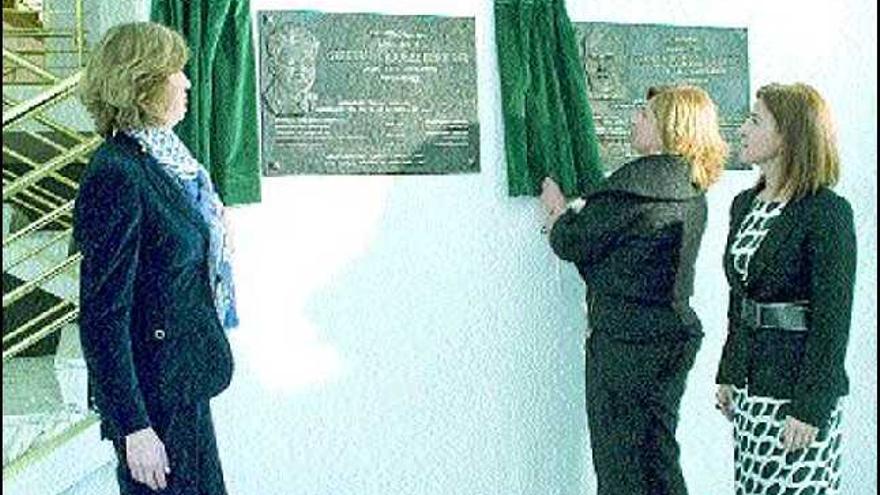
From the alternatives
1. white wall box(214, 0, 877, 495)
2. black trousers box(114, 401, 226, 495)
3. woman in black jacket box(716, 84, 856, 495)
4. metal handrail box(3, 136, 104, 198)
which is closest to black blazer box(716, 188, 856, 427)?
woman in black jacket box(716, 84, 856, 495)

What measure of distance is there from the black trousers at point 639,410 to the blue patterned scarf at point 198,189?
1.33m

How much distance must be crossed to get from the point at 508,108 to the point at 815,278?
56.0 inches

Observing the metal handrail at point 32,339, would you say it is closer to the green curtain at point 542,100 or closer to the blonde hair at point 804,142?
the green curtain at point 542,100

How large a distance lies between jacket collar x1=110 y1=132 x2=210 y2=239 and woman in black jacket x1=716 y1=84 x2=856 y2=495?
1.46m

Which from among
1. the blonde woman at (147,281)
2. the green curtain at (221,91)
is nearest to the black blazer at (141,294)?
the blonde woman at (147,281)

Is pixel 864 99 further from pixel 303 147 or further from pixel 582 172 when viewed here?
pixel 303 147

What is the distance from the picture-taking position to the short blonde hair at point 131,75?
6.50ft

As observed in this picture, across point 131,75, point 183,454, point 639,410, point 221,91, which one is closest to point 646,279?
point 639,410

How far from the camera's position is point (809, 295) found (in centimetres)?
264

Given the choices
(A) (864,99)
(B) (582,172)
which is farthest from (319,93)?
(A) (864,99)

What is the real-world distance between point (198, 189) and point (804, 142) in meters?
1.50

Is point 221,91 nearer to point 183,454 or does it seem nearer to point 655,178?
point 655,178

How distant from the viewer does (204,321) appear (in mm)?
2076

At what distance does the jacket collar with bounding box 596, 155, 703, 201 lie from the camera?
310 cm
